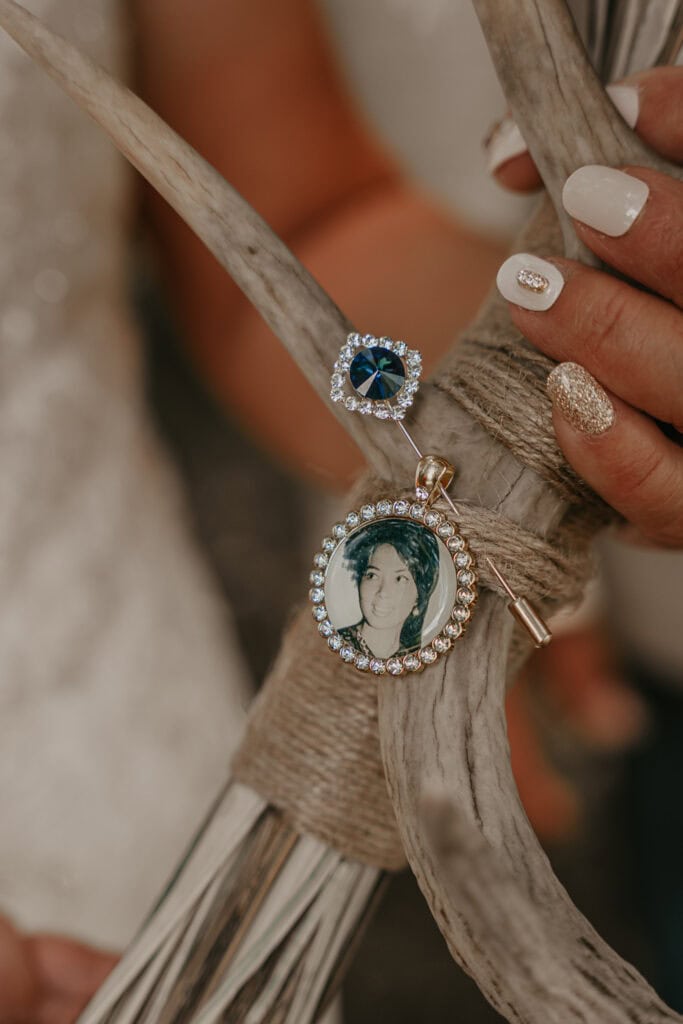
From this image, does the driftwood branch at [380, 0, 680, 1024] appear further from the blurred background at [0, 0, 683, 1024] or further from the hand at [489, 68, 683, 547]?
the blurred background at [0, 0, 683, 1024]

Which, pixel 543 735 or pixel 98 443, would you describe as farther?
pixel 543 735

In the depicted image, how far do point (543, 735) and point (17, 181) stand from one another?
0.91 metres

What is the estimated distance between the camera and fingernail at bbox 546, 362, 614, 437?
32cm

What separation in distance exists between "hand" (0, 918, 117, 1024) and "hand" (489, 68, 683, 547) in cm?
41

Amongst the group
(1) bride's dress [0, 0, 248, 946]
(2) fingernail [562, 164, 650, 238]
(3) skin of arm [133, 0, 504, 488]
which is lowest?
(1) bride's dress [0, 0, 248, 946]

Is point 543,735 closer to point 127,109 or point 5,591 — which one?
point 5,591

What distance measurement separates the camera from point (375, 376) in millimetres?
332

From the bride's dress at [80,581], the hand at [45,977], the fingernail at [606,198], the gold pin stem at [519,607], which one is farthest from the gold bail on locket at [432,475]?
the bride's dress at [80,581]

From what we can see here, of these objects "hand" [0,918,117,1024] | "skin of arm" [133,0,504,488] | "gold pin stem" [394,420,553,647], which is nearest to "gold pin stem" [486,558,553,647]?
"gold pin stem" [394,420,553,647]

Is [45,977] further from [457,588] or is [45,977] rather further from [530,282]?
[530,282]

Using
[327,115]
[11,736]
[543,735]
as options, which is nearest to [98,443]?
[11,736]

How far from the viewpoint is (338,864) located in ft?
1.28

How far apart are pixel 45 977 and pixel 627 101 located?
1.85ft

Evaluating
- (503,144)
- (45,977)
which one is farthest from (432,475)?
(45,977)
